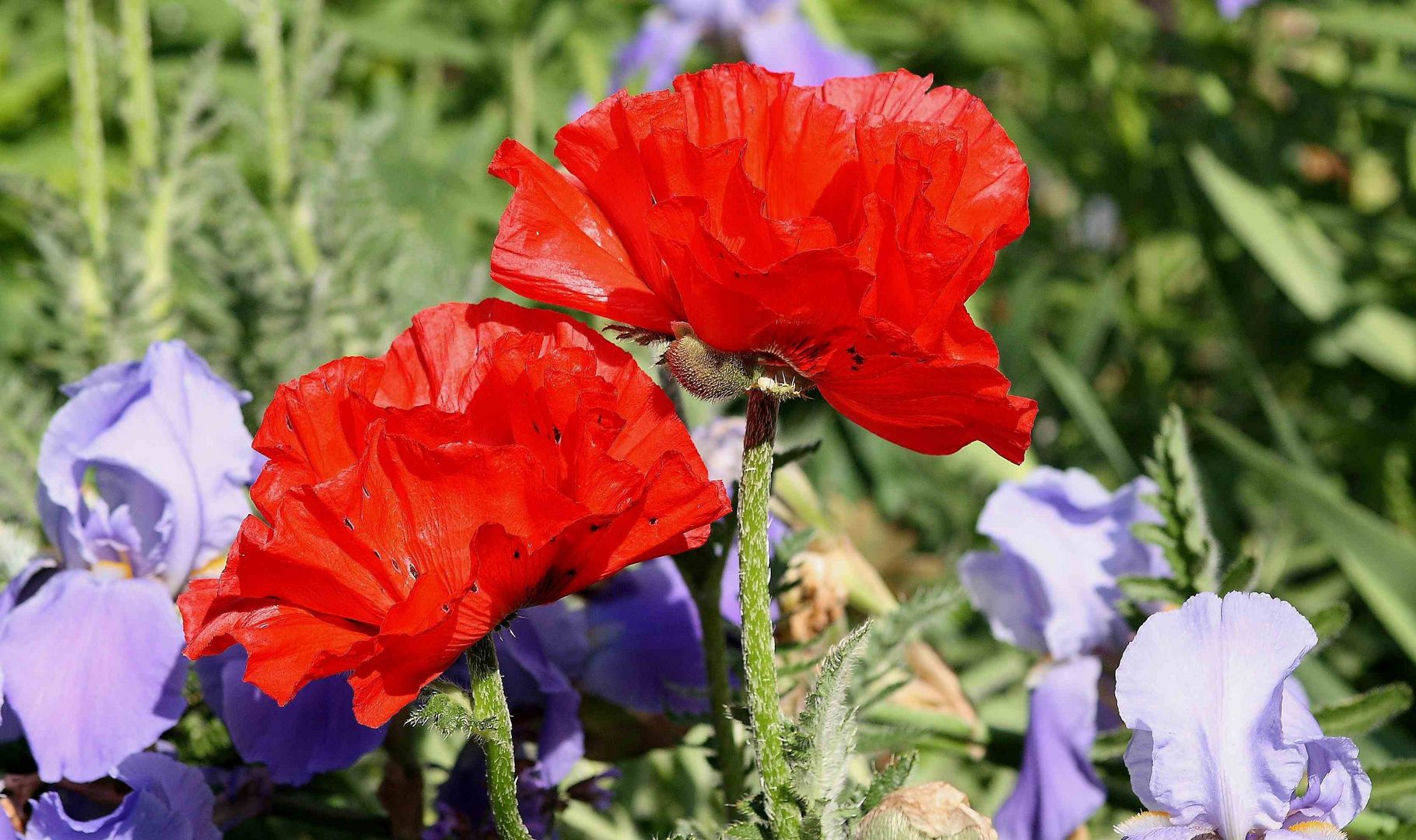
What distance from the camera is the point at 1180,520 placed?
51 centimetres

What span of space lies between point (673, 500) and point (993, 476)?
630 millimetres

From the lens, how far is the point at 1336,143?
58.2 inches

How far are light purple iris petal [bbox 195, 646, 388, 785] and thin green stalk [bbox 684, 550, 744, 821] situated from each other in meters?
0.12

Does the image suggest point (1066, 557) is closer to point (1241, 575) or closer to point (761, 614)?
point (1241, 575)

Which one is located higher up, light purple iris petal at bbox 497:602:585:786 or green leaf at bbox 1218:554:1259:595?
light purple iris petal at bbox 497:602:585:786

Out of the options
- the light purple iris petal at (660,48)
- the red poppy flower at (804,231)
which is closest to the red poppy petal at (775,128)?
the red poppy flower at (804,231)

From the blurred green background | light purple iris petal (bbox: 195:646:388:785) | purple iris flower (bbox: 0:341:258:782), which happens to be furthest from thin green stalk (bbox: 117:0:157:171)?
light purple iris petal (bbox: 195:646:388:785)

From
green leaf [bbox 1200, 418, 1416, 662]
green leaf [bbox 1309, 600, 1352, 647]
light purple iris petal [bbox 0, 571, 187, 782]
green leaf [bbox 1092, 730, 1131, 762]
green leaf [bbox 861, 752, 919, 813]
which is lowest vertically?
green leaf [bbox 1200, 418, 1416, 662]

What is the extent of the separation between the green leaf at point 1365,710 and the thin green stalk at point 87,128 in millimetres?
666

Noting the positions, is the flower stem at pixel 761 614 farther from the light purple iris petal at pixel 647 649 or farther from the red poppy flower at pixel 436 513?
the light purple iris petal at pixel 647 649

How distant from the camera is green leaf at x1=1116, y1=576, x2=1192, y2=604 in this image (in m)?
0.52

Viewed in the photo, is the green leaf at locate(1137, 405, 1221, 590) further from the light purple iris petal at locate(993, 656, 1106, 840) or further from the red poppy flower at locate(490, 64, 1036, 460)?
the red poppy flower at locate(490, 64, 1036, 460)

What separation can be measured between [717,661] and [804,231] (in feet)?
0.56

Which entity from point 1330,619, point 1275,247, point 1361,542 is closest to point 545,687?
point 1330,619
